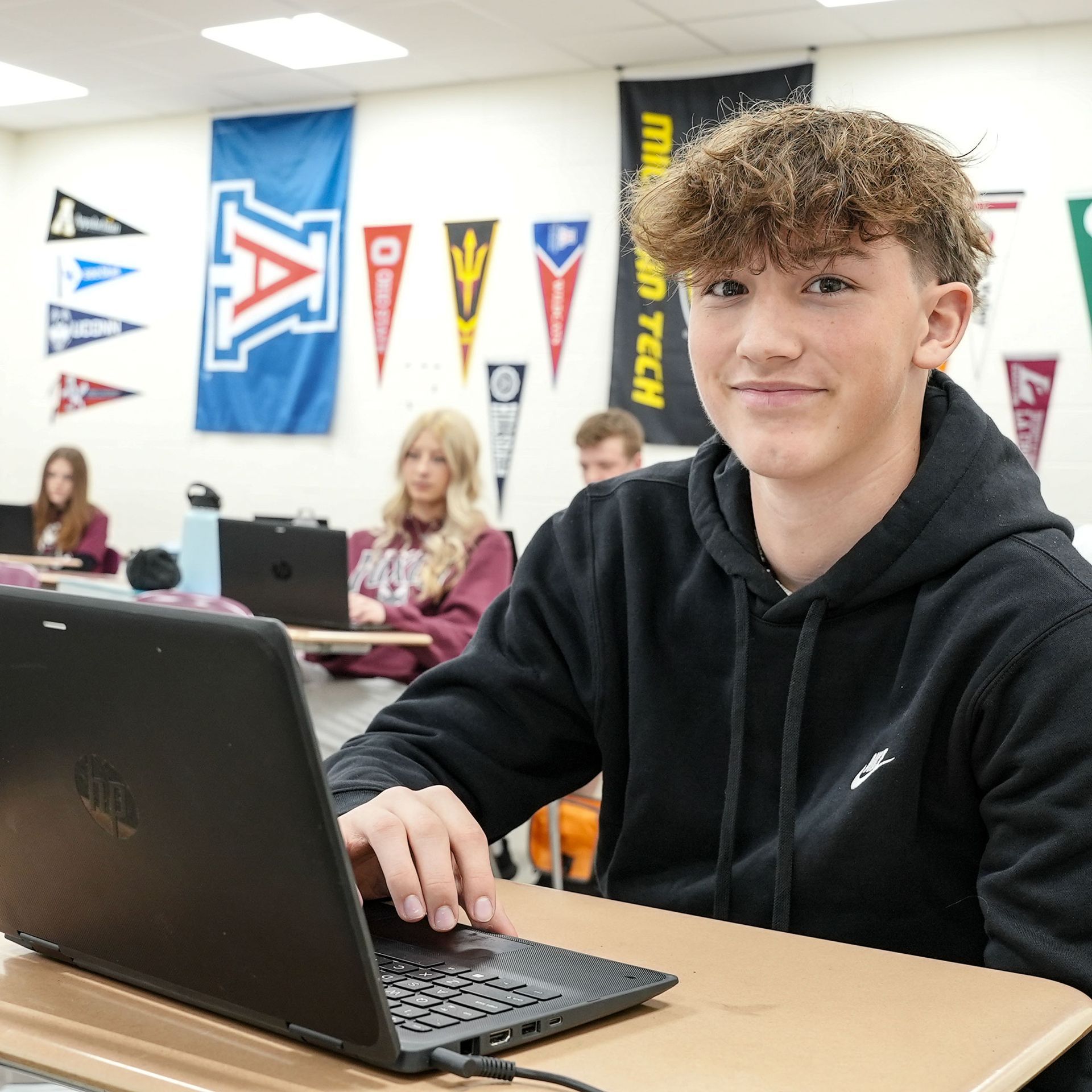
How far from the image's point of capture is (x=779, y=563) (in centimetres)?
132

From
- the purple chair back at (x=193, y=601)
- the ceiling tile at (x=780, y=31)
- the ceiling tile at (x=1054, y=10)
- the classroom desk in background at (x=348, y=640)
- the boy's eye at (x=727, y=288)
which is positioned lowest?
the classroom desk in background at (x=348, y=640)

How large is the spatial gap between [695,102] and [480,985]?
223 inches

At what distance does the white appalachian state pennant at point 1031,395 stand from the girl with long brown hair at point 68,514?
4.22 meters

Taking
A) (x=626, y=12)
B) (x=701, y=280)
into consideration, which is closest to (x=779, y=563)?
(x=701, y=280)

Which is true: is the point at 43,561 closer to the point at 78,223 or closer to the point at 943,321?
the point at 78,223

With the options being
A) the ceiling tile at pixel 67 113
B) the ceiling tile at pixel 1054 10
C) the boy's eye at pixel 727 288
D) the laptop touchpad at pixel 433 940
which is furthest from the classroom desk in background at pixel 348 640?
the ceiling tile at pixel 67 113

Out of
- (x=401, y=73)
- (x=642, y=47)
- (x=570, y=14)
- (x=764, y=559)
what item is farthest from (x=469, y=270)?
(x=764, y=559)

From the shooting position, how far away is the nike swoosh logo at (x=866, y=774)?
3.80 ft

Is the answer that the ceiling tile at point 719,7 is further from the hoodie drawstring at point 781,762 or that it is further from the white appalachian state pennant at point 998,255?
the hoodie drawstring at point 781,762

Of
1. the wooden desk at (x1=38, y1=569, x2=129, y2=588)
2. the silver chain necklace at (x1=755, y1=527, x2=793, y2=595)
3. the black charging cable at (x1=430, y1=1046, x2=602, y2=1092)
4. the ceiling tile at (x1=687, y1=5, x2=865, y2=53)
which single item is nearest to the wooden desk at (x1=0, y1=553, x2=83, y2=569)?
the wooden desk at (x1=38, y1=569, x2=129, y2=588)

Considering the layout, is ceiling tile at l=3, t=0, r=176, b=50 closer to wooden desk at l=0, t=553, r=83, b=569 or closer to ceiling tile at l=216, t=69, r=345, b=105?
ceiling tile at l=216, t=69, r=345, b=105

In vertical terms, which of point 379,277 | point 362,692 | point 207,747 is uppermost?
point 379,277

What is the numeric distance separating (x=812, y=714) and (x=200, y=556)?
137 inches

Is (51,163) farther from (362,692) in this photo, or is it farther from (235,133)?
(362,692)
